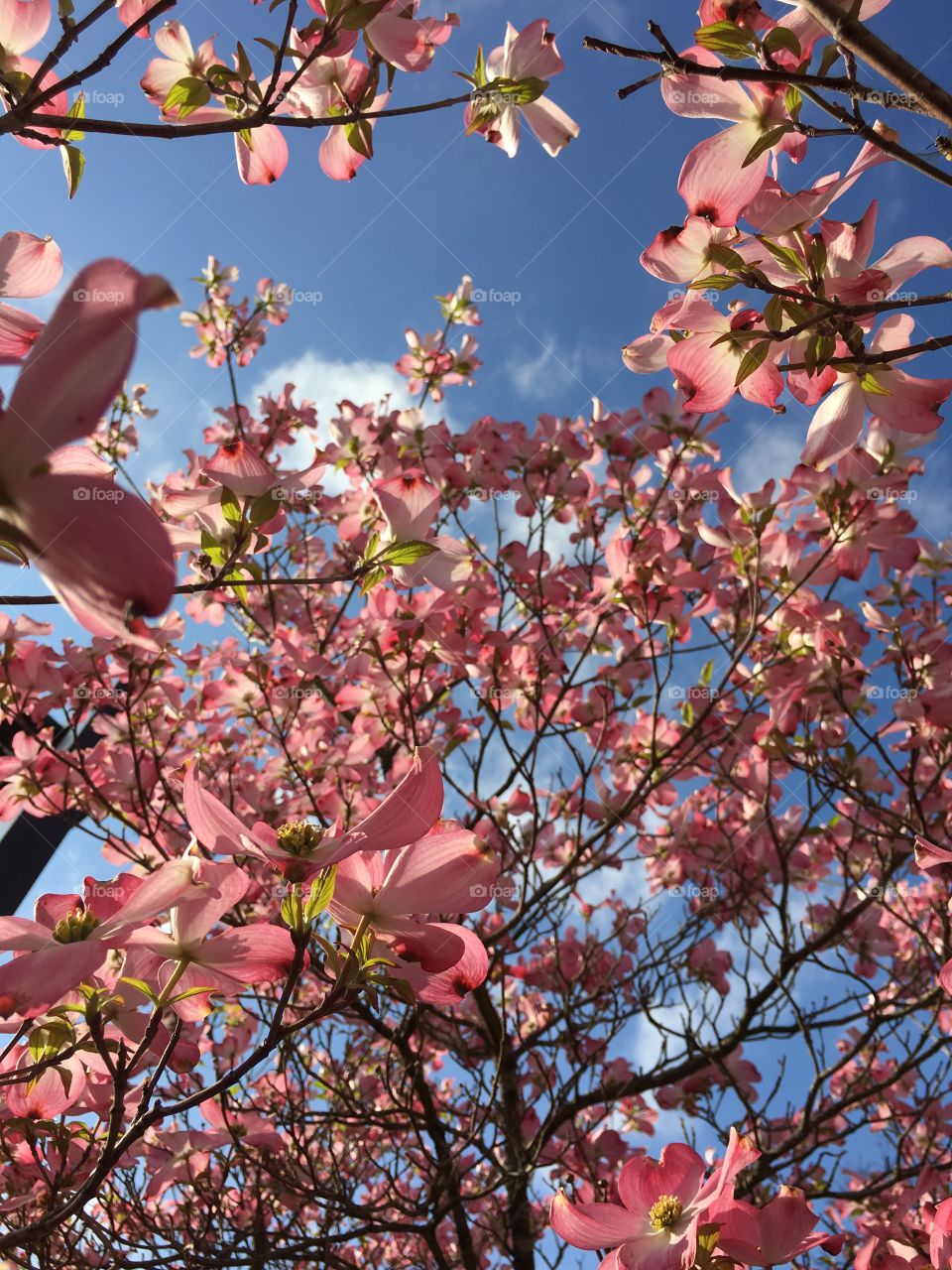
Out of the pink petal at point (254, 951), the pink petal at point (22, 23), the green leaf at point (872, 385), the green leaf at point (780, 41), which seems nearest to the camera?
the pink petal at point (254, 951)

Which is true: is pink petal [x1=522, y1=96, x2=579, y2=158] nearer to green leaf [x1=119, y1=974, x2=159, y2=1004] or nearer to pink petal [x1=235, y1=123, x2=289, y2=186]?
pink petal [x1=235, y1=123, x2=289, y2=186]

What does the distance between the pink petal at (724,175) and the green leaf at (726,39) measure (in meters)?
0.08

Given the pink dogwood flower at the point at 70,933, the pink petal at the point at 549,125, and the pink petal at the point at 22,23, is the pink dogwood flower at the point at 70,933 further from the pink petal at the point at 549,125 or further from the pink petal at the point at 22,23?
the pink petal at the point at 549,125

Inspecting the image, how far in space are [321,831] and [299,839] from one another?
0.03m

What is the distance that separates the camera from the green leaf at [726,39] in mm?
924

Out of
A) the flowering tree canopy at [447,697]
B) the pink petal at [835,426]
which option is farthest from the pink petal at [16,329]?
the pink petal at [835,426]

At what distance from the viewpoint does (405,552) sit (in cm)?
129

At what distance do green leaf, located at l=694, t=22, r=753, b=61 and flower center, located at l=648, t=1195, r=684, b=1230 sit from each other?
126 centimetres

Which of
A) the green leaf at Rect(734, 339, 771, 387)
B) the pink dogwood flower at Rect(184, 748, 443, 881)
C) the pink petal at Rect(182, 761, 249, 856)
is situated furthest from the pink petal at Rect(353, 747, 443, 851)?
the green leaf at Rect(734, 339, 771, 387)

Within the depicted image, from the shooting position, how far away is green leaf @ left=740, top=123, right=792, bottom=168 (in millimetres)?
937
